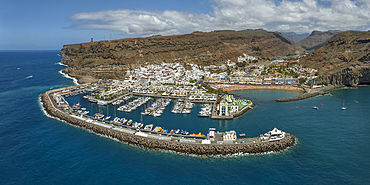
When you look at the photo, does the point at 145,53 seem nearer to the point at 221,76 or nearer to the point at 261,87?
the point at 221,76

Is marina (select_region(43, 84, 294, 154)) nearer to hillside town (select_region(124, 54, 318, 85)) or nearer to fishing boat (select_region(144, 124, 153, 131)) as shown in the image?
fishing boat (select_region(144, 124, 153, 131))

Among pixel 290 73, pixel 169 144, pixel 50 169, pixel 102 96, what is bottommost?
pixel 50 169

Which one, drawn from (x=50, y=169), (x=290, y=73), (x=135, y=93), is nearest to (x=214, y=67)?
(x=290, y=73)

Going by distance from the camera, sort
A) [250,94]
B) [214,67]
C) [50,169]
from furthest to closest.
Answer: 1. [214,67]
2. [250,94]
3. [50,169]

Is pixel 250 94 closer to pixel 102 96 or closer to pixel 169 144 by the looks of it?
pixel 169 144

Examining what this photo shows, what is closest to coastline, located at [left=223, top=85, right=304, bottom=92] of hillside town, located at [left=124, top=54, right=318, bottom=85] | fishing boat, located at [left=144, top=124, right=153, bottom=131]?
hillside town, located at [left=124, top=54, right=318, bottom=85]

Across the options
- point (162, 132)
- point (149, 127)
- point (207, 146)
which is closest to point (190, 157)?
point (207, 146)
